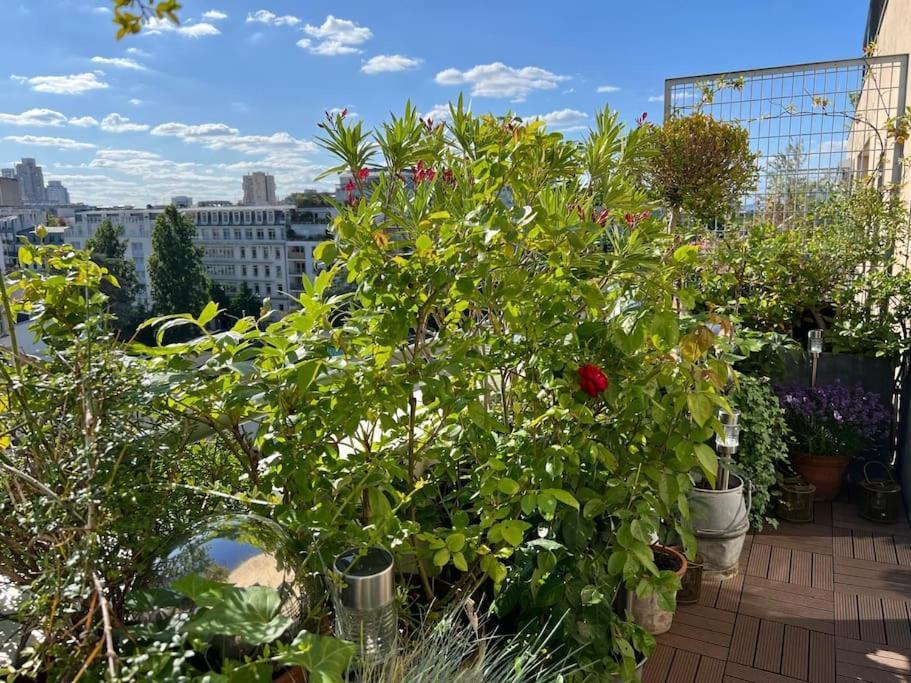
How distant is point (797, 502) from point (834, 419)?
471 mm

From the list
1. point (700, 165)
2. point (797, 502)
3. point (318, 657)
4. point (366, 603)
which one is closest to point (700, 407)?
point (366, 603)

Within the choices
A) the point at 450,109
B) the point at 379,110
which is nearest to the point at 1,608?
the point at 379,110

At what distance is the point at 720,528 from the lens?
2527 mm

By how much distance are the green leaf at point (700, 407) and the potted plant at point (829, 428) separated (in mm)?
2459

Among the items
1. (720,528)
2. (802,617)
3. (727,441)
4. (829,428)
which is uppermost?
(727,441)

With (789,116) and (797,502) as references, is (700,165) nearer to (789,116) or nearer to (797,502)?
(789,116)

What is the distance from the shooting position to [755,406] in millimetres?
2857

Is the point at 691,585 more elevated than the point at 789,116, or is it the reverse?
the point at 789,116

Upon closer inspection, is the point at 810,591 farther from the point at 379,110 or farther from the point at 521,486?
the point at 379,110

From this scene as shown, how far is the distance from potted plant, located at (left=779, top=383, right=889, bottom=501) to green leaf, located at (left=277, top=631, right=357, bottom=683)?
3.10m

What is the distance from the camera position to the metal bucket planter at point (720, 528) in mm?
2520

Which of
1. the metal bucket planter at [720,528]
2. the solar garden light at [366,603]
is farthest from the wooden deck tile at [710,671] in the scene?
the solar garden light at [366,603]

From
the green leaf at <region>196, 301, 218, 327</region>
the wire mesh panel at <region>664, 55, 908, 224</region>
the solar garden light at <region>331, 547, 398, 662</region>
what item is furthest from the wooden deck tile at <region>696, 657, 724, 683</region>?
the wire mesh panel at <region>664, 55, 908, 224</region>

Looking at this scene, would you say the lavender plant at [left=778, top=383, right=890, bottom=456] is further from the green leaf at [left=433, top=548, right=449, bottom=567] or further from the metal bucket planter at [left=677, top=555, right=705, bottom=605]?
the green leaf at [left=433, top=548, right=449, bottom=567]
